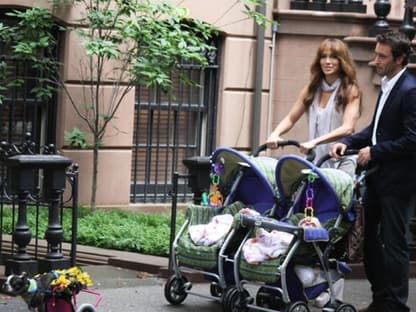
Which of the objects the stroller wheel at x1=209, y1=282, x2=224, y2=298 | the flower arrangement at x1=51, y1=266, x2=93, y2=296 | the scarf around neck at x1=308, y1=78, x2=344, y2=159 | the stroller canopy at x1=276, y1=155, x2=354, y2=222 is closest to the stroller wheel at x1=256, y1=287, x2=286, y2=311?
the stroller wheel at x1=209, y1=282, x2=224, y2=298

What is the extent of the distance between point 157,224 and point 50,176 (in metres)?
3.87

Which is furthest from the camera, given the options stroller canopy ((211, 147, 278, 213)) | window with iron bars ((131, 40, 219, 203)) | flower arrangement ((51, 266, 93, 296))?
window with iron bars ((131, 40, 219, 203))

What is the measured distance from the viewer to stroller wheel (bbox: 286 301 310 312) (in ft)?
25.8

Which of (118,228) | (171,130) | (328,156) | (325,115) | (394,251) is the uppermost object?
(325,115)

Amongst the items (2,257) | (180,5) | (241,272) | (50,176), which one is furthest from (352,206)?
(180,5)

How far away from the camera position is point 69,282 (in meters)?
7.06

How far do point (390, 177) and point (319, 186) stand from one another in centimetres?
52

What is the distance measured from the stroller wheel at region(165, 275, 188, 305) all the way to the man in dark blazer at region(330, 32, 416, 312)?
1412 mm

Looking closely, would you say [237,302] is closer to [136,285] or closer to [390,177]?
[390,177]

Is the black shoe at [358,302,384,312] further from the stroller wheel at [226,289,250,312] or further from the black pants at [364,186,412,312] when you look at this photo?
the stroller wheel at [226,289,250,312]

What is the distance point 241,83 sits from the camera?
50.2 ft

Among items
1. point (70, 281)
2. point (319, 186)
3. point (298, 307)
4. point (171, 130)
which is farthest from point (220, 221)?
point (171, 130)

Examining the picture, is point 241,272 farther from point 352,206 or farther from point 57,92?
point 57,92

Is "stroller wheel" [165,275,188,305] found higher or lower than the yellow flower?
lower
